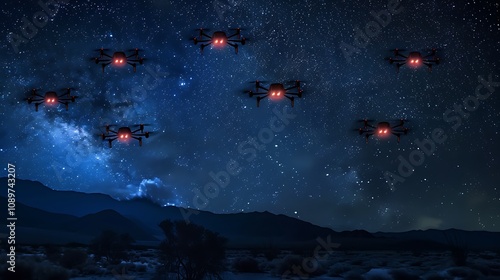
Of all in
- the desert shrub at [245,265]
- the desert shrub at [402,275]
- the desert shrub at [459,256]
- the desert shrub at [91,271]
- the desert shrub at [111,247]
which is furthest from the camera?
the desert shrub at [111,247]

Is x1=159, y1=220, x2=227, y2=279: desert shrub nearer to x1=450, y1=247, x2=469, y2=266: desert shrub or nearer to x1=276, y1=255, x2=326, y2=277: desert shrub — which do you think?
x1=276, y1=255, x2=326, y2=277: desert shrub

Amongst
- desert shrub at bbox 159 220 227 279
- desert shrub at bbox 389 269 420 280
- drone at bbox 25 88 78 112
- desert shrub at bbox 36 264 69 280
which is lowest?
desert shrub at bbox 389 269 420 280

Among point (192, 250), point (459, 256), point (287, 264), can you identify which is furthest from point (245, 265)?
point (459, 256)

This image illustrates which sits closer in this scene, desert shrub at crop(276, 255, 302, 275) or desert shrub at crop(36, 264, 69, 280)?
desert shrub at crop(36, 264, 69, 280)

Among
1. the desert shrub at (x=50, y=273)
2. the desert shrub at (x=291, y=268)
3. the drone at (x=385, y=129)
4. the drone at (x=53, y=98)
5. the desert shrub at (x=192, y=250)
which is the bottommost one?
the desert shrub at (x=291, y=268)

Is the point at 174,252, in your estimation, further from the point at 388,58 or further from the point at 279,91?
the point at 388,58

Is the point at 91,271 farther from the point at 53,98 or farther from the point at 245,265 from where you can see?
the point at 53,98

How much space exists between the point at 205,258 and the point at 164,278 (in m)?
3.73

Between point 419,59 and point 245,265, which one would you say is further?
point 245,265

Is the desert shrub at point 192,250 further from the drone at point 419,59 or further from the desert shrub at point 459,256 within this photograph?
the desert shrub at point 459,256

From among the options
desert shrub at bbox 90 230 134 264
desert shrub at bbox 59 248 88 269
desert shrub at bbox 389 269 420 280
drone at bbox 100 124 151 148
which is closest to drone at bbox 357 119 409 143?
drone at bbox 100 124 151 148

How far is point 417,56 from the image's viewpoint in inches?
939

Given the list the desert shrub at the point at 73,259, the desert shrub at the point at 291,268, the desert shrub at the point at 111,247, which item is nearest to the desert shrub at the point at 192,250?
the desert shrub at the point at 291,268

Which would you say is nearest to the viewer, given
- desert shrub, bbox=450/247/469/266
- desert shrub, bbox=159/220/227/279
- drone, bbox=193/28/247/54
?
drone, bbox=193/28/247/54
